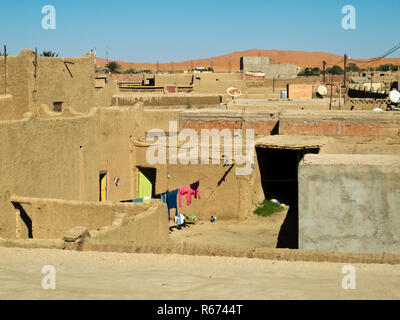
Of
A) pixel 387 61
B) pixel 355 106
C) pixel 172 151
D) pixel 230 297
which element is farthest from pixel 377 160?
pixel 387 61

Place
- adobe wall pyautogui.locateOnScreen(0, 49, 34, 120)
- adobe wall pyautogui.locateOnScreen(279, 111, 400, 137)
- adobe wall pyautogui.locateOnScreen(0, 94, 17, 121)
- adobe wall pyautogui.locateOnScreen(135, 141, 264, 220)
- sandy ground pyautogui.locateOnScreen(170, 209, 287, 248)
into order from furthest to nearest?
adobe wall pyautogui.locateOnScreen(279, 111, 400, 137) → adobe wall pyautogui.locateOnScreen(0, 49, 34, 120) → adobe wall pyautogui.locateOnScreen(135, 141, 264, 220) → adobe wall pyautogui.locateOnScreen(0, 94, 17, 121) → sandy ground pyautogui.locateOnScreen(170, 209, 287, 248)

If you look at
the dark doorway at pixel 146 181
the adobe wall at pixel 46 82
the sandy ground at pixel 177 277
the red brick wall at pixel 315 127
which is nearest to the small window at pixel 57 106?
the adobe wall at pixel 46 82

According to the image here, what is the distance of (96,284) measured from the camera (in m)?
7.12

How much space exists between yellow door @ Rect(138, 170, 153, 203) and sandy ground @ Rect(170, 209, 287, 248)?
356cm

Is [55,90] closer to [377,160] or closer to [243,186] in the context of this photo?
[243,186]

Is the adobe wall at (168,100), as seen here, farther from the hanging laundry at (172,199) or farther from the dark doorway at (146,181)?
the hanging laundry at (172,199)

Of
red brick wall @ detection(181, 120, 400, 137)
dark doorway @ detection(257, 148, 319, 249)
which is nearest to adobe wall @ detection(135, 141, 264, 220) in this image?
dark doorway @ detection(257, 148, 319, 249)

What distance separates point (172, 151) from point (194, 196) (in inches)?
89.6

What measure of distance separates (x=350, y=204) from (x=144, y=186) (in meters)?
10.4

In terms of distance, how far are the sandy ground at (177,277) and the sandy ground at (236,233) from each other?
6.38m

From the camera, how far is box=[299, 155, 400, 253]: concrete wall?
11.0 meters

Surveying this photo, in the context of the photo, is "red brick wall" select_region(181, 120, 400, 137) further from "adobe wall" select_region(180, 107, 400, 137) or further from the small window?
the small window

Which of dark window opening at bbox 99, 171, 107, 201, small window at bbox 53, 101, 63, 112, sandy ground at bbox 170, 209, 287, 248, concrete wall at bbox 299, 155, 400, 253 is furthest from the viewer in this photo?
small window at bbox 53, 101, 63, 112

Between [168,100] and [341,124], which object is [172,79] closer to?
[168,100]
